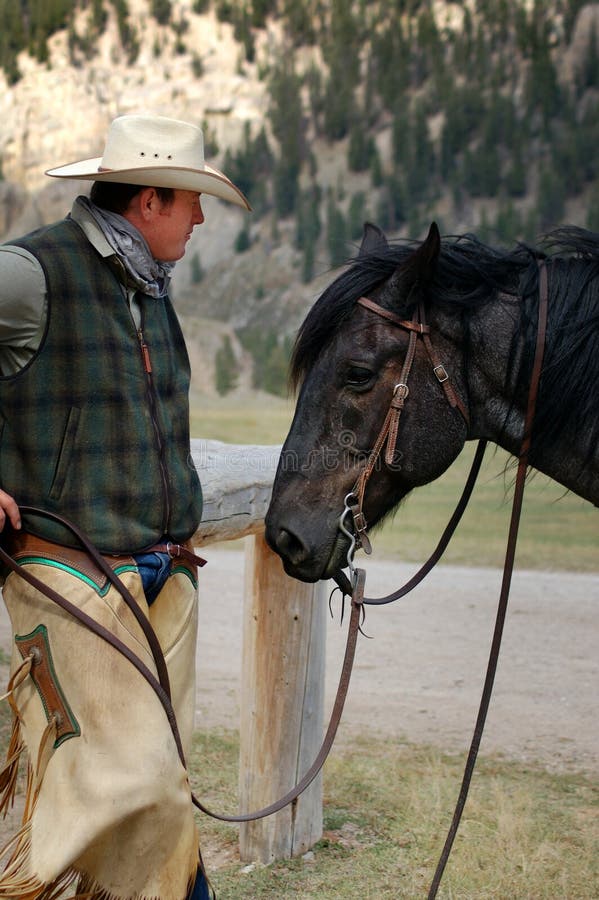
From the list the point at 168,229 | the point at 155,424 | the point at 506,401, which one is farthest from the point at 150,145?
the point at 506,401

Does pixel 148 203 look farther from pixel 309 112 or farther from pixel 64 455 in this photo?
pixel 309 112

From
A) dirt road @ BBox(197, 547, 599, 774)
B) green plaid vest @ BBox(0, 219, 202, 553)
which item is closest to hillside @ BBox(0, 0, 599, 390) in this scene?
dirt road @ BBox(197, 547, 599, 774)

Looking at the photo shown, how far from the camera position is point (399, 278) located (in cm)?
221

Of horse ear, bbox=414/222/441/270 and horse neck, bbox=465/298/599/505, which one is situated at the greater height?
horse ear, bbox=414/222/441/270

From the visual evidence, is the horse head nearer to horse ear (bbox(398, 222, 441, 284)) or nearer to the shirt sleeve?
horse ear (bbox(398, 222, 441, 284))

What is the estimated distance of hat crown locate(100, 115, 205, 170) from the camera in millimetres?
2086

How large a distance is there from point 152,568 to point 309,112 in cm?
5762

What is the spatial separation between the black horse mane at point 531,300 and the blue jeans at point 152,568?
547mm

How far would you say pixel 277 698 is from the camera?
3.20 metres

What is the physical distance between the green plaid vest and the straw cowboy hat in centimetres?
16

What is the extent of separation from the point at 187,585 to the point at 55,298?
Result: 2.41 ft

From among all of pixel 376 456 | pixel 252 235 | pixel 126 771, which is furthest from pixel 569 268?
pixel 252 235

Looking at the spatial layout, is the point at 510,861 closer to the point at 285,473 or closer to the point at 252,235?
the point at 285,473

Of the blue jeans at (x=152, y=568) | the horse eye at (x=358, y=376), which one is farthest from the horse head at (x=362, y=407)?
the blue jeans at (x=152, y=568)
